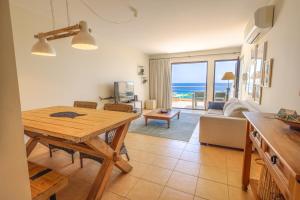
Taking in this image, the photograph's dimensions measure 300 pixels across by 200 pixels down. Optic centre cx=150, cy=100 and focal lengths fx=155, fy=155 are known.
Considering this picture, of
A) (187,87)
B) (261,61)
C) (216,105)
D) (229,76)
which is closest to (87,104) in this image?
(261,61)

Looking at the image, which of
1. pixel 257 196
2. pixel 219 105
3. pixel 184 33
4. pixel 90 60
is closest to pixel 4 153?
pixel 257 196

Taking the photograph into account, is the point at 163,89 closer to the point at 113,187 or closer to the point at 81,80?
the point at 81,80

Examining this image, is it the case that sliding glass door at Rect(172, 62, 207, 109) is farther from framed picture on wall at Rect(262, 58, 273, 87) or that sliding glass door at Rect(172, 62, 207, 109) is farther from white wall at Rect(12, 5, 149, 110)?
framed picture on wall at Rect(262, 58, 273, 87)

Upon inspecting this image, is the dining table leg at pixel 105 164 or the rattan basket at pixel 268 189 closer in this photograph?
the rattan basket at pixel 268 189

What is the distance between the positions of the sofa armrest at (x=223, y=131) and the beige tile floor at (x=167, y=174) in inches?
5.3

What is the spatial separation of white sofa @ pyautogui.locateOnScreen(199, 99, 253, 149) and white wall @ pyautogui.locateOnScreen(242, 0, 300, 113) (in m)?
0.50

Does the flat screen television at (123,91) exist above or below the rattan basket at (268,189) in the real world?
above

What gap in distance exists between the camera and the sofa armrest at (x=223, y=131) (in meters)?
2.56

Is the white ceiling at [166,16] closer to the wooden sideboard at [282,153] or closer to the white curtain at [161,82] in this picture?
the wooden sideboard at [282,153]

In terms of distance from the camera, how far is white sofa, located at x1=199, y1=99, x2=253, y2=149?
256 centimetres

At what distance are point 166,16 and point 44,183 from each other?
294 cm

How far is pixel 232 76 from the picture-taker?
188 inches

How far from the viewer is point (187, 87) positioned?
334 inches

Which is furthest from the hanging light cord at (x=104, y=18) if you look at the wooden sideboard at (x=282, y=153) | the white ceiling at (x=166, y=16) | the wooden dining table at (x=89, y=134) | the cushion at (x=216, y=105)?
the cushion at (x=216, y=105)
